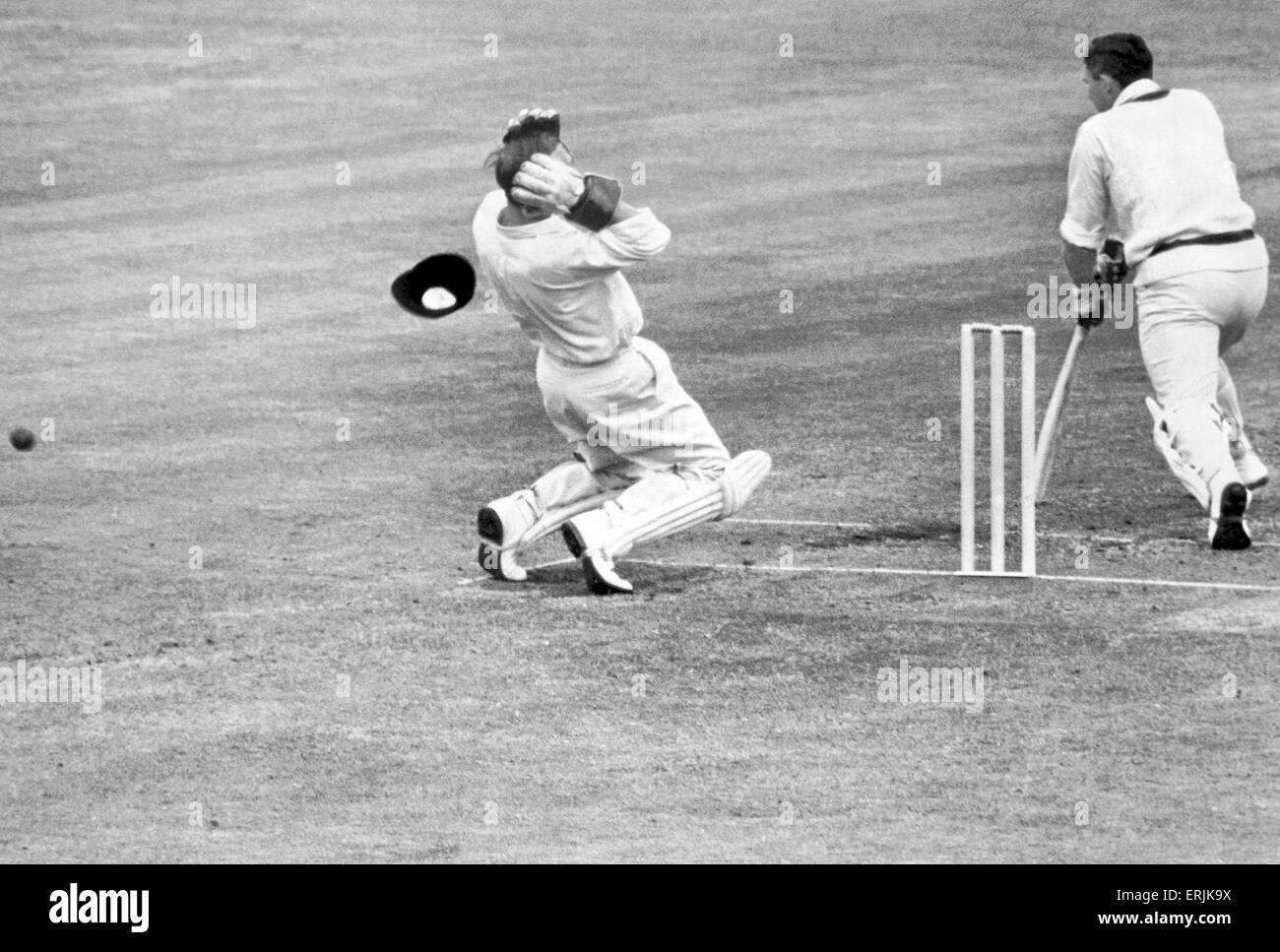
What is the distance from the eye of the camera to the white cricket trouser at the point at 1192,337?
1016cm

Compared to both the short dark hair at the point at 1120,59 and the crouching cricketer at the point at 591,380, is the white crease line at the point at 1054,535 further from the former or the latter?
the short dark hair at the point at 1120,59

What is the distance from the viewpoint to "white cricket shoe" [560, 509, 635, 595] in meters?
9.52

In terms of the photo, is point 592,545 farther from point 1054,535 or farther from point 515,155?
point 1054,535

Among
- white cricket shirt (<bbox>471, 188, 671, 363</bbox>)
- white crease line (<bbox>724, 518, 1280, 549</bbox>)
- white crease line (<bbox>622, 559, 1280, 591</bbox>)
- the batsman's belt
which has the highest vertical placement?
the batsman's belt

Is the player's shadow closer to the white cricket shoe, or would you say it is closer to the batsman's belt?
the white cricket shoe

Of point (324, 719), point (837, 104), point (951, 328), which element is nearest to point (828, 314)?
point (951, 328)

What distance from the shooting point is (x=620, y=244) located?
30.3ft

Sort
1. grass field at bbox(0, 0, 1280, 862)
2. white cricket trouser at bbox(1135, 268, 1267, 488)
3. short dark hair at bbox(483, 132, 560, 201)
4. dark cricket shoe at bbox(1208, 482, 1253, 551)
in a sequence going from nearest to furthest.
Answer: grass field at bbox(0, 0, 1280, 862) < short dark hair at bbox(483, 132, 560, 201) < dark cricket shoe at bbox(1208, 482, 1253, 551) < white cricket trouser at bbox(1135, 268, 1267, 488)

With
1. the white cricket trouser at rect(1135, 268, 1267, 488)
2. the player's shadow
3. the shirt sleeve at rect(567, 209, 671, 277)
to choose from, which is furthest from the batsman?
the shirt sleeve at rect(567, 209, 671, 277)

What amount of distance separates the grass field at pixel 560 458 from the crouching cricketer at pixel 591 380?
29cm

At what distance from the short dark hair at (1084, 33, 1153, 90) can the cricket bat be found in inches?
43.4

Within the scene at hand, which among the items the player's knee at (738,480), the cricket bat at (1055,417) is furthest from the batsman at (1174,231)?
the player's knee at (738,480)

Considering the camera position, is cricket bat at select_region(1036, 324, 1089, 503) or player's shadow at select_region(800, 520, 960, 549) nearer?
player's shadow at select_region(800, 520, 960, 549)

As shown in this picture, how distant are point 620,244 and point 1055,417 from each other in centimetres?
261
